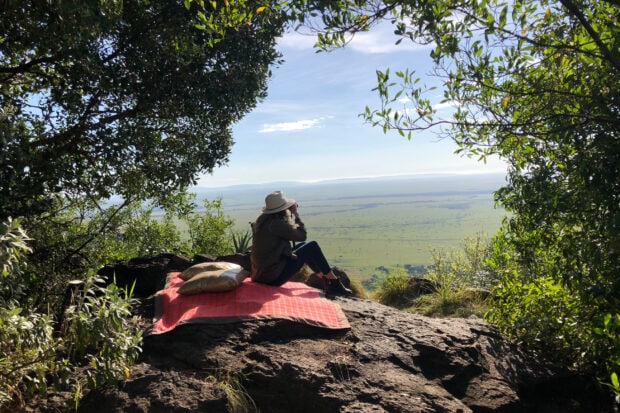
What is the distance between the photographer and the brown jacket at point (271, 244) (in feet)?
19.0

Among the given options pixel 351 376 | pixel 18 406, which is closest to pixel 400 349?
pixel 351 376

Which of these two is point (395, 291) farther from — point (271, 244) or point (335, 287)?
point (271, 244)

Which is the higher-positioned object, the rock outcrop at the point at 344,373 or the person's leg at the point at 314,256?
the person's leg at the point at 314,256

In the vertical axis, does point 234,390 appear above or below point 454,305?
above

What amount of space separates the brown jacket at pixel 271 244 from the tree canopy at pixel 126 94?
7.52ft

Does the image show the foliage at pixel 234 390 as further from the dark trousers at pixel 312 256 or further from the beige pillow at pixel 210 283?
the dark trousers at pixel 312 256

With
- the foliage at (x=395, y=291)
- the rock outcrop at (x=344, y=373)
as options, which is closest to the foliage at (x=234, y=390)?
the rock outcrop at (x=344, y=373)

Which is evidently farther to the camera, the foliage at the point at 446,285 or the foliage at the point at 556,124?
the foliage at the point at 446,285

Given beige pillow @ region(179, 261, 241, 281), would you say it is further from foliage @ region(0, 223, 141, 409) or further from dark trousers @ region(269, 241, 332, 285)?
foliage @ region(0, 223, 141, 409)

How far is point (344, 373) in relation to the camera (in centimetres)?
401

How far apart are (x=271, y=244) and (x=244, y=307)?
1.20m

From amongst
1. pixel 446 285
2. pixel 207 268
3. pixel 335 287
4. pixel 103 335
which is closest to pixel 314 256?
pixel 335 287

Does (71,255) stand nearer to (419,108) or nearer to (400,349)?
(400,349)

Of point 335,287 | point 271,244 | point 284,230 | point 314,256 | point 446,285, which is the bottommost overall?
point 446,285
